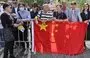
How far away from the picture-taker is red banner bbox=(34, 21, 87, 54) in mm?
11258

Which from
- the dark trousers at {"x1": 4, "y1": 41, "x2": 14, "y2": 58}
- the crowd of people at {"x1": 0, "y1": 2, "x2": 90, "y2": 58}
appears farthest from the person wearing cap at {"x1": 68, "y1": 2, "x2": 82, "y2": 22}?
the dark trousers at {"x1": 4, "y1": 41, "x2": 14, "y2": 58}

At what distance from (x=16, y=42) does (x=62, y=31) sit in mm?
1917

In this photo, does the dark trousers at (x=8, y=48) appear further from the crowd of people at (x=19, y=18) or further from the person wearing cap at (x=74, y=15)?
the person wearing cap at (x=74, y=15)

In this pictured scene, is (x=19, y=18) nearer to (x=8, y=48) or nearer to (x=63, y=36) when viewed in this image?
(x=8, y=48)

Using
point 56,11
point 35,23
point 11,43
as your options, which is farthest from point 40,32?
point 56,11

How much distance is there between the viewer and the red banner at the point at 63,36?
1126cm

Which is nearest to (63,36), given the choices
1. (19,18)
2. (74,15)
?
(19,18)

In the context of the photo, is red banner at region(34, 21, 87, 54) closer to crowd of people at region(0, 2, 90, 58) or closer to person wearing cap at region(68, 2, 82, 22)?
crowd of people at region(0, 2, 90, 58)

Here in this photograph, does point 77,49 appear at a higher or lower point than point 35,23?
lower

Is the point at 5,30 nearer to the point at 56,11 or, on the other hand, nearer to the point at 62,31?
the point at 62,31

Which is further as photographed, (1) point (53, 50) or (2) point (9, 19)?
(1) point (53, 50)

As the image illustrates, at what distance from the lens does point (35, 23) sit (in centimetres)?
1144

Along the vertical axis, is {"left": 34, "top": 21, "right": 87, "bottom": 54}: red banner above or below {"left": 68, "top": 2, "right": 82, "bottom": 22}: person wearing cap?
below

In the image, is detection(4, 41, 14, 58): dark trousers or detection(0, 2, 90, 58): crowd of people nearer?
detection(0, 2, 90, 58): crowd of people
